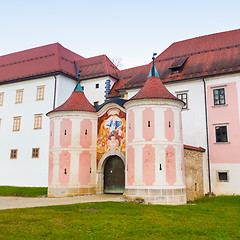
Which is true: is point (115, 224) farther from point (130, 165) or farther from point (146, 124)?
point (146, 124)

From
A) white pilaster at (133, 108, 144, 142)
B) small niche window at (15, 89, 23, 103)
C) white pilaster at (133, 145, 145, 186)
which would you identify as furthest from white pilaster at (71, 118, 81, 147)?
small niche window at (15, 89, 23, 103)

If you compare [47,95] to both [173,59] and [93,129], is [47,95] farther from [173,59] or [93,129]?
[173,59]

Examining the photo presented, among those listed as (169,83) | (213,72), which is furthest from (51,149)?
(213,72)

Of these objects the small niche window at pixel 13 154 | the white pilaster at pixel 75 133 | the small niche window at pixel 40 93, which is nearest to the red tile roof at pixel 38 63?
the small niche window at pixel 40 93

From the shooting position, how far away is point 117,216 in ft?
40.4

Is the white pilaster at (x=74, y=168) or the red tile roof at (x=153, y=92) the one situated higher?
the red tile roof at (x=153, y=92)

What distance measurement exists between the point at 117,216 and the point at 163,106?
816 cm

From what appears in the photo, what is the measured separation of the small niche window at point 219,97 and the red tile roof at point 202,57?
132 centimetres

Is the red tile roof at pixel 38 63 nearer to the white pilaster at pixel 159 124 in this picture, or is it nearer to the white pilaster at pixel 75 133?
the white pilaster at pixel 75 133

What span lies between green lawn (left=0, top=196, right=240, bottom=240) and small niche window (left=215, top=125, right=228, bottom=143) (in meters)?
9.99

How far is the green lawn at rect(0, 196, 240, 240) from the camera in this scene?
909 cm

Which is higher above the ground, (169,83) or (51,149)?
(169,83)

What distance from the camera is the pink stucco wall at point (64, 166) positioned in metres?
21.5

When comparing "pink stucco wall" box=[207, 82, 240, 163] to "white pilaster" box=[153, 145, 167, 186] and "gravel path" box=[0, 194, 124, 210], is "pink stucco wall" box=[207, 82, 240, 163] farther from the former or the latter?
"gravel path" box=[0, 194, 124, 210]
